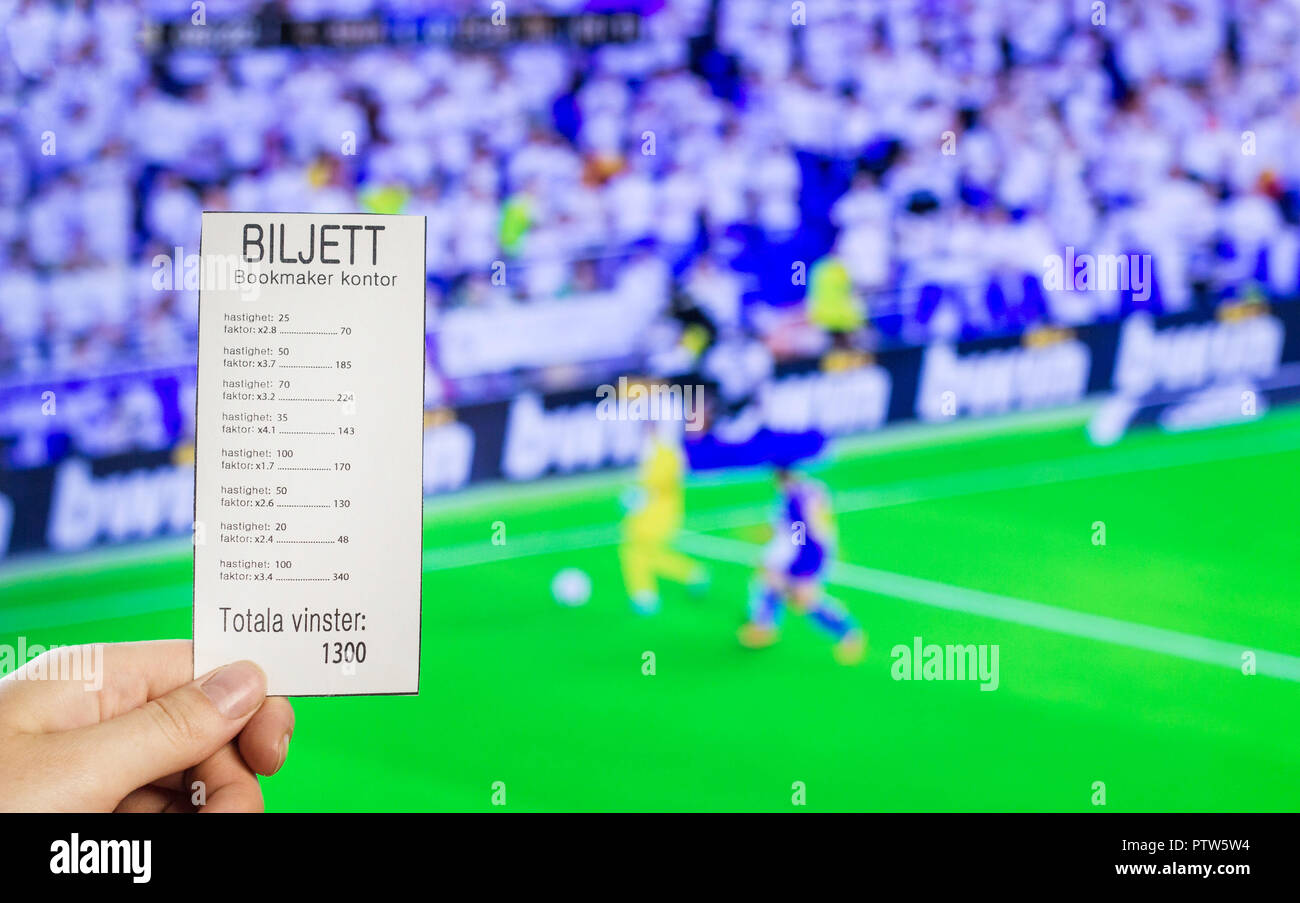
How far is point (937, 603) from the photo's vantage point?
2.27 m

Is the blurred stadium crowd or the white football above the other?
the blurred stadium crowd

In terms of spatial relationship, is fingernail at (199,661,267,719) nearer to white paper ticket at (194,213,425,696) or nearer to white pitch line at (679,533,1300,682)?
white paper ticket at (194,213,425,696)

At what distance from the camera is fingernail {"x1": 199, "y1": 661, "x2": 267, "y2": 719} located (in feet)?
3.63

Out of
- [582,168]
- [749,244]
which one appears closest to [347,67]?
[582,168]

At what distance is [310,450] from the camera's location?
1.13 meters

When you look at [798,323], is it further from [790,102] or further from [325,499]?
[325,499]

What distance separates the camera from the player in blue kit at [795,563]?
235cm

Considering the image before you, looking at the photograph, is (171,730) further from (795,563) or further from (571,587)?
(795,563)

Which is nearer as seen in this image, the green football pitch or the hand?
the hand
